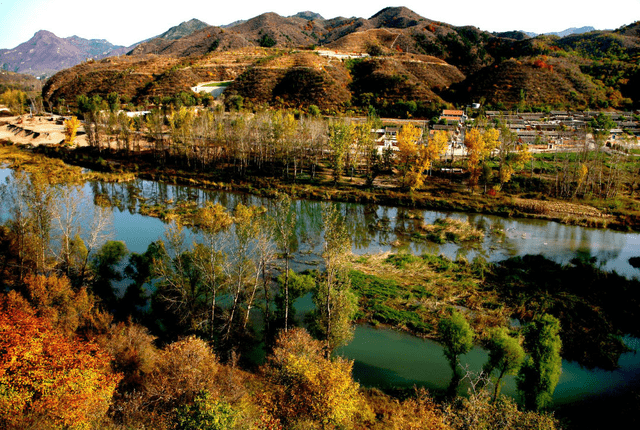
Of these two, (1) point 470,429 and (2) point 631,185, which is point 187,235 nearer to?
(1) point 470,429

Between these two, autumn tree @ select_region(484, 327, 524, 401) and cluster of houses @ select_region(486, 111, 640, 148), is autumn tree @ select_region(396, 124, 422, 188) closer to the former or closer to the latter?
cluster of houses @ select_region(486, 111, 640, 148)

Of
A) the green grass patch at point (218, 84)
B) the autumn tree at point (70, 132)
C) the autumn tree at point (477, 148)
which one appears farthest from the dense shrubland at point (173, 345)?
the green grass patch at point (218, 84)

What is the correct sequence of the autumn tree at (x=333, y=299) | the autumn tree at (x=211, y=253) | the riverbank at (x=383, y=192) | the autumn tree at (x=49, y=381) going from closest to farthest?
1. the autumn tree at (x=49, y=381)
2. the autumn tree at (x=333, y=299)
3. the autumn tree at (x=211, y=253)
4. the riverbank at (x=383, y=192)

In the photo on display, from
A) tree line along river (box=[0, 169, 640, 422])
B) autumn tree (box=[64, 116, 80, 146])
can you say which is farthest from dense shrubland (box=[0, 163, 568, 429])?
autumn tree (box=[64, 116, 80, 146])

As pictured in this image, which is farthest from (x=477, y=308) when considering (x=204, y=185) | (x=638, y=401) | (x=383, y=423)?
(x=204, y=185)

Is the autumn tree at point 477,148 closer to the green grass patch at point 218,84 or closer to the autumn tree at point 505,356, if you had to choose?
the autumn tree at point 505,356

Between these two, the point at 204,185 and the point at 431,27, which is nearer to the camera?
the point at 204,185
